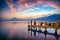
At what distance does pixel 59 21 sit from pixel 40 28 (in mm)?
644

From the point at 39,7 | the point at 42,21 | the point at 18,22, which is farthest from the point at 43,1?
the point at 18,22

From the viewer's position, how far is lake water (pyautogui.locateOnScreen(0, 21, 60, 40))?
14.6ft

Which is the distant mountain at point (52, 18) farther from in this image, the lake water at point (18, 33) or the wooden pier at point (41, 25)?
the lake water at point (18, 33)

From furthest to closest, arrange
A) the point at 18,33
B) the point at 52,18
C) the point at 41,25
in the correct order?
1. the point at 41,25
2. the point at 52,18
3. the point at 18,33

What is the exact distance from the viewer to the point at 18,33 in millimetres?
4461

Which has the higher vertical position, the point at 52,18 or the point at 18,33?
the point at 52,18

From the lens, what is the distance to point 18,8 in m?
4.57

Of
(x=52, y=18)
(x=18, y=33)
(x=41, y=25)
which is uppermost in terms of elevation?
(x=52, y=18)

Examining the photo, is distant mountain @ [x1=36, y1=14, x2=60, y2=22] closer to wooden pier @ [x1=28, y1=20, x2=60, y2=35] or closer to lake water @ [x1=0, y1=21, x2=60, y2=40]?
wooden pier @ [x1=28, y1=20, x2=60, y2=35]

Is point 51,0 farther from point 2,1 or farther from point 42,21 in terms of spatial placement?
point 2,1

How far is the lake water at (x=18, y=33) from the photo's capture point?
4441mm

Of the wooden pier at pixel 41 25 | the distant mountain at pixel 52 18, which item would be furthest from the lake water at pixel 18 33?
the distant mountain at pixel 52 18

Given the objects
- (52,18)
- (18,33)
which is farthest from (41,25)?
(18,33)

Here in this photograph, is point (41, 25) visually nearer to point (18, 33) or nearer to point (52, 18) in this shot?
point (52, 18)
